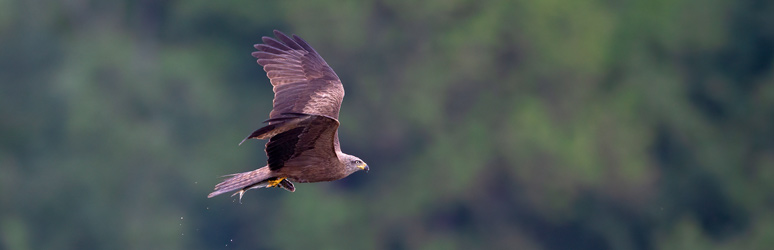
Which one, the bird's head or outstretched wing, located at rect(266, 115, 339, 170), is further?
the bird's head

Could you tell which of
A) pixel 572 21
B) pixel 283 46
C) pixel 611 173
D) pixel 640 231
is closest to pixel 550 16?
pixel 572 21

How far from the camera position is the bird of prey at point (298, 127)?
7.12 m

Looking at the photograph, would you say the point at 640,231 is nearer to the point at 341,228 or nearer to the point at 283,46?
the point at 341,228

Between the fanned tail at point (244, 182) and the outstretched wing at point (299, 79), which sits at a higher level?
the outstretched wing at point (299, 79)

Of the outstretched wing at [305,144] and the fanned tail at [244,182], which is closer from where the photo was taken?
the outstretched wing at [305,144]

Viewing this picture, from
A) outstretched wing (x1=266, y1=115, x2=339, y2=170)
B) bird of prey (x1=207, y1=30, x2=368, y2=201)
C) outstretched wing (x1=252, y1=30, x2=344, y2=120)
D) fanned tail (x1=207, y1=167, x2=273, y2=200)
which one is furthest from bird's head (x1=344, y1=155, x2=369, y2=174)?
fanned tail (x1=207, y1=167, x2=273, y2=200)

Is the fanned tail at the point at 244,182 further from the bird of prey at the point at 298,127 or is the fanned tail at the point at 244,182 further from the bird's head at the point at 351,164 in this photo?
the bird's head at the point at 351,164

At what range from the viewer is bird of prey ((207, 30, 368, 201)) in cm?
712

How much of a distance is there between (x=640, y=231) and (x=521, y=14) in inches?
185

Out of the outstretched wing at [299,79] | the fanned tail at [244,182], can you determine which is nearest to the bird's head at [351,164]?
the outstretched wing at [299,79]

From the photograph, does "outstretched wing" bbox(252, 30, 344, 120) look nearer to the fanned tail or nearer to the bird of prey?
the bird of prey

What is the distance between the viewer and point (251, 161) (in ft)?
61.6

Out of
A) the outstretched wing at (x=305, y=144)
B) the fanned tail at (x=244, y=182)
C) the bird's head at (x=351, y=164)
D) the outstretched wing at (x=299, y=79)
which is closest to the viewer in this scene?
the outstretched wing at (x=305, y=144)

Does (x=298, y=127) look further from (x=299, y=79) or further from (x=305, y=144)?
(x=299, y=79)
